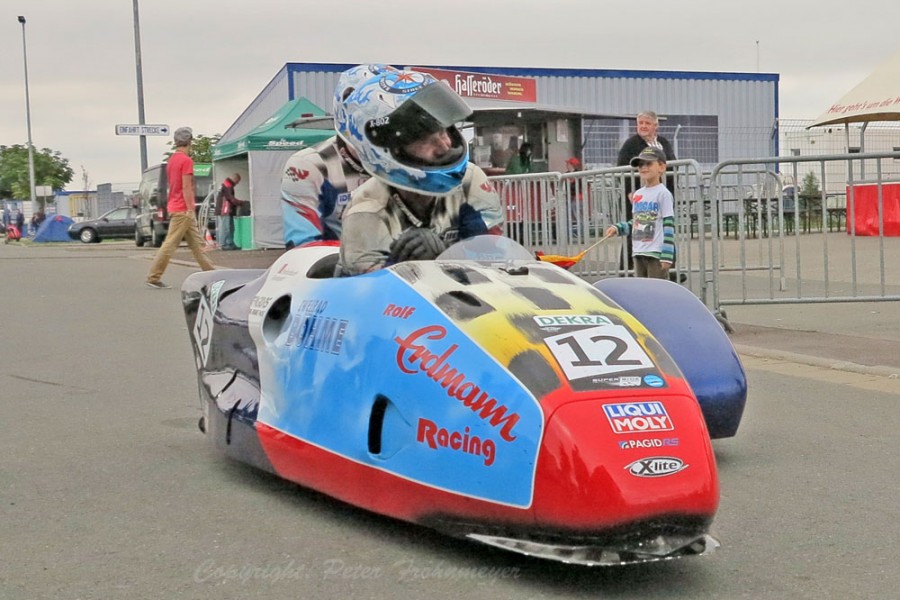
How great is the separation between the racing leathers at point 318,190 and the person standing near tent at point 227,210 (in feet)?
63.7

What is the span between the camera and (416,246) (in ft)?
14.8

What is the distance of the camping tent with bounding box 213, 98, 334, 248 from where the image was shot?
23.0 meters

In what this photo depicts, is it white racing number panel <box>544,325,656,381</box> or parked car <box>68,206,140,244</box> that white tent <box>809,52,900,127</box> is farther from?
parked car <box>68,206,140,244</box>

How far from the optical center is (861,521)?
14.1 ft

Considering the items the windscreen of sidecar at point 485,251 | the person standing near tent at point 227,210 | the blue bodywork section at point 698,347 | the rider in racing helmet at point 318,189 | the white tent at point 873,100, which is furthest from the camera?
the person standing near tent at point 227,210

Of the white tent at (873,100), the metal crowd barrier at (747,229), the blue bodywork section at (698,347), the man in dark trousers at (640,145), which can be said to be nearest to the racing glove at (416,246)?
the blue bodywork section at (698,347)

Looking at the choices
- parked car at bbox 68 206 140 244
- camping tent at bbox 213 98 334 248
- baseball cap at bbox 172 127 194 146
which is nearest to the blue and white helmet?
baseball cap at bbox 172 127 194 146

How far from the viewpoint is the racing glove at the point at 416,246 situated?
14.8ft

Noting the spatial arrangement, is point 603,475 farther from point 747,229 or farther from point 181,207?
point 181,207

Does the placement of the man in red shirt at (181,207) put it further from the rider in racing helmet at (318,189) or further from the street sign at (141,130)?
the street sign at (141,130)

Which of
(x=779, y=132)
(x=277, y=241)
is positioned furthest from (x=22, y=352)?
(x=779, y=132)

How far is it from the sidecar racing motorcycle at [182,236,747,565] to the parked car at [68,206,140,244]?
127 feet

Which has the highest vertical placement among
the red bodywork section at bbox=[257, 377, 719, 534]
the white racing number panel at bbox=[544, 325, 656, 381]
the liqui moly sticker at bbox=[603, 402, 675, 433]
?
the white racing number panel at bbox=[544, 325, 656, 381]

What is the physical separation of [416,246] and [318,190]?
63.6 inches
